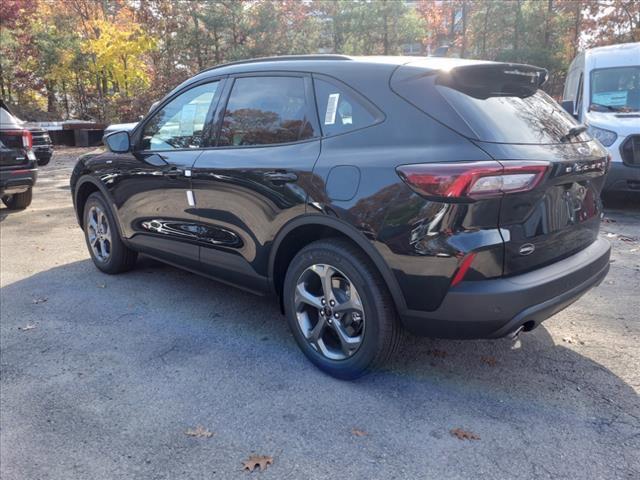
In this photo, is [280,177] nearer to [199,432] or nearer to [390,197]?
[390,197]

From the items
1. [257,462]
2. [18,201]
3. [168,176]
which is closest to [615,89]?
[168,176]

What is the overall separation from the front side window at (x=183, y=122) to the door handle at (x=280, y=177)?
818 mm

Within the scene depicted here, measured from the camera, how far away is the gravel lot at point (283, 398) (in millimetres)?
2404

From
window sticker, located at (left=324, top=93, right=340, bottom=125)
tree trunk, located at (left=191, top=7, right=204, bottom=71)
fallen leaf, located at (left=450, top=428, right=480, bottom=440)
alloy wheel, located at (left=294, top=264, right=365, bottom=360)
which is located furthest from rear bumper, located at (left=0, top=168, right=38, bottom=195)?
tree trunk, located at (left=191, top=7, right=204, bottom=71)

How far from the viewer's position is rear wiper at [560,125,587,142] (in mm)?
2896

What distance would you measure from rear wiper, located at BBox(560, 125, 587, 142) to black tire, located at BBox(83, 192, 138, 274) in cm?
376

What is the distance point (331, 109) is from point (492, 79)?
896 millimetres

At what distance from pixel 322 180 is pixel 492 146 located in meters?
0.91

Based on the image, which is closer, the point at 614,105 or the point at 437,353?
the point at 437,353

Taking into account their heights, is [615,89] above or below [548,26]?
below

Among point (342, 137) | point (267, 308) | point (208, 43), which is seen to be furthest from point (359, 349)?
point (208, 43)

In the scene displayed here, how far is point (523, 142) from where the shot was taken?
2.62 m

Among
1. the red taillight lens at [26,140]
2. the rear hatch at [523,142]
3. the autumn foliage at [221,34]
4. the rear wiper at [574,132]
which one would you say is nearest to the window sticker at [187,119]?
the rear hatch at [523,142]

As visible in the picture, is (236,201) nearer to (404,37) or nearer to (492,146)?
(492,146)
